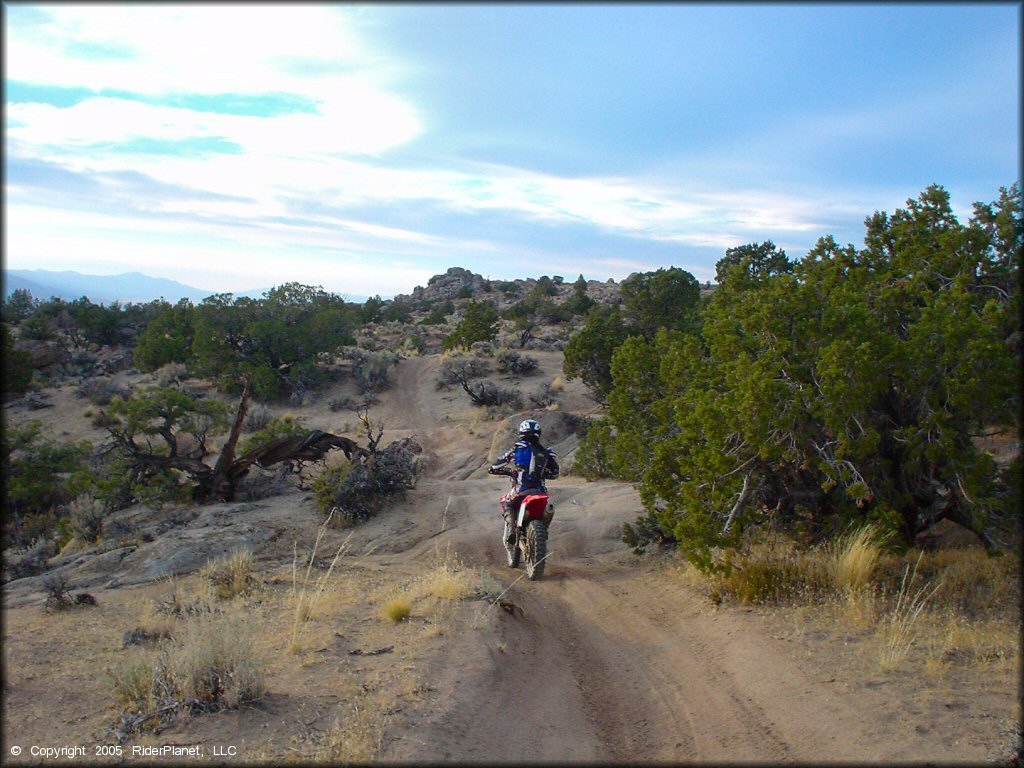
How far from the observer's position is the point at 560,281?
74.2 meters

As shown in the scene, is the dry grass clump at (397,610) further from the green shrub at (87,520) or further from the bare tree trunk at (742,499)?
the green shrub at (87,520)

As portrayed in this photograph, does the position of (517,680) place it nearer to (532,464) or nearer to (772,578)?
(772,578)

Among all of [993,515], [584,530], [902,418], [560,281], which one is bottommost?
[584,530]

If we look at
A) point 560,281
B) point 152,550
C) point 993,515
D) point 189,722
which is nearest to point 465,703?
point 189,722

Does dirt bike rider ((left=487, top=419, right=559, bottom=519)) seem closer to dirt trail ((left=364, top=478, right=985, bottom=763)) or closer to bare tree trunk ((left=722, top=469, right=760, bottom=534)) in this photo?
dirt trail ((left=364, top=478, right=985, bottom=763))

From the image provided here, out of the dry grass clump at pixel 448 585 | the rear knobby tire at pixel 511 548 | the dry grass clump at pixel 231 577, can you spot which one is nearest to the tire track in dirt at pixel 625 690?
the dry grass clump at pixel 448 585

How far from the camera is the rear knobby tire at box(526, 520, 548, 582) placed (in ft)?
29.6

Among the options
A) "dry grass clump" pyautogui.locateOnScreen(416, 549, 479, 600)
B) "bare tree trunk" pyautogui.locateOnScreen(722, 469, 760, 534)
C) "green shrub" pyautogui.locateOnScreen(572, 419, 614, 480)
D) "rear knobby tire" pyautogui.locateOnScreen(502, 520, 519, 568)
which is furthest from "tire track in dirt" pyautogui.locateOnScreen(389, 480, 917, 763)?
"green shrub" pyautogui.locateOnScreen(572, 419, 614, 480)

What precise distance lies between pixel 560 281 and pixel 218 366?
49.3 metres

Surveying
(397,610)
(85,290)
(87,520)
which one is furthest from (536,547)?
(85,290)

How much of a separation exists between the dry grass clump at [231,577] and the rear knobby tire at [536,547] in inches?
135

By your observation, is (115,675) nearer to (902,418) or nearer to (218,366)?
(902,418)

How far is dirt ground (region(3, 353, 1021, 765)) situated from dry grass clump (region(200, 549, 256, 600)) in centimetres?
28

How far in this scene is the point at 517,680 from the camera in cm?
561
